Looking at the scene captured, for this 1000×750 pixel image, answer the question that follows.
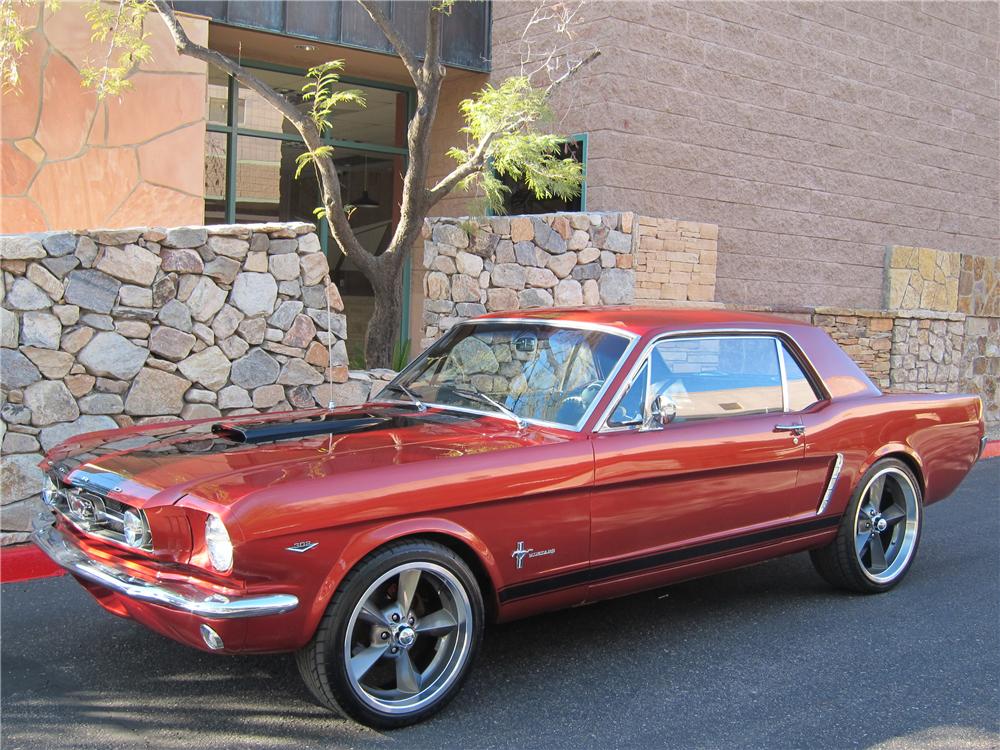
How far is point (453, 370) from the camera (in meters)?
5.14

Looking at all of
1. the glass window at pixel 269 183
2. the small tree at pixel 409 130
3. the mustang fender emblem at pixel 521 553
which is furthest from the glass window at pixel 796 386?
the glass window at pixel 269 183

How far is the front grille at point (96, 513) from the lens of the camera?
3770mm

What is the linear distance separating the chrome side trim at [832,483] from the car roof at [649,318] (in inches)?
30.4

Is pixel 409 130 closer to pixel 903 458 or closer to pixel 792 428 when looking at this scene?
pixel 792 428

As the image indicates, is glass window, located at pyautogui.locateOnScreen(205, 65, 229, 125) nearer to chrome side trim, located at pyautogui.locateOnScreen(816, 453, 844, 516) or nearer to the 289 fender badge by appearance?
chrome side trim, located at pyautogui.locateOnScreen(816, 453, 844, 516)

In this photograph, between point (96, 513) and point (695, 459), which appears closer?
point (96, 513)

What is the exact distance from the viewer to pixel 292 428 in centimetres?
452

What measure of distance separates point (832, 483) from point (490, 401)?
190 cm

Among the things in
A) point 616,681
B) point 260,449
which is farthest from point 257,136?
point 616,681

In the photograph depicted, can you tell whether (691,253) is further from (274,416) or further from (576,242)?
(274,416)

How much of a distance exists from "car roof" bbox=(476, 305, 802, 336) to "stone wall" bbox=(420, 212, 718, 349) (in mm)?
3818

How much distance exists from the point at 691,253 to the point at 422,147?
3.76 m

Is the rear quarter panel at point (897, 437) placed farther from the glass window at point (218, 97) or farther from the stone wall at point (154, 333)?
the glass window at point (218, 97)

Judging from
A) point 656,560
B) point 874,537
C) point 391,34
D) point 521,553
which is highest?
point 391,34
